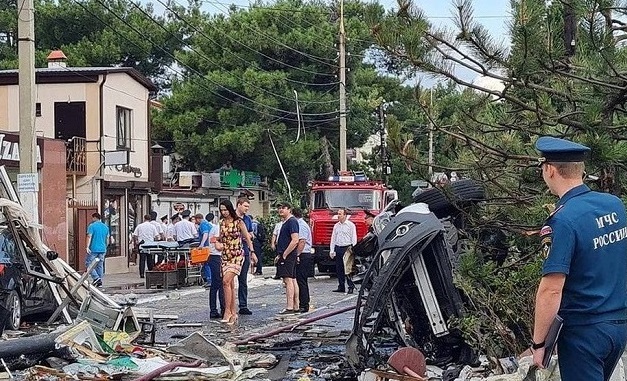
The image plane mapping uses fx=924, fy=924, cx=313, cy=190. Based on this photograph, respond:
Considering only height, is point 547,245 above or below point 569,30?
below

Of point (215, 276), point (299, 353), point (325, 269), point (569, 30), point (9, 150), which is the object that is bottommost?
point (325, 269)

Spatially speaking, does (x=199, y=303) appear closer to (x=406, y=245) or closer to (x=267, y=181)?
(x=406, y=245)

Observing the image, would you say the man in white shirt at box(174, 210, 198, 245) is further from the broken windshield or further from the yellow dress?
the yellow dress

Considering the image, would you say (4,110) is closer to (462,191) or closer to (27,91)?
(27,91)

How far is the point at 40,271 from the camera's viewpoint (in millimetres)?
12078

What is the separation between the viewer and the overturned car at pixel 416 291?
859cm

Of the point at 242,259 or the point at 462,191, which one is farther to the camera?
the point at 242,259

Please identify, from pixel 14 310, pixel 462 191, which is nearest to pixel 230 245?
pixel 14 310

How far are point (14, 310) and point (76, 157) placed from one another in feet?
52.4

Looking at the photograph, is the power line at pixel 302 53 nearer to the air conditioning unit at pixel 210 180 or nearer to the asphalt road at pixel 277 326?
the air conditioning unit at pixel 210 180

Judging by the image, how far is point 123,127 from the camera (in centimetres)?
3034

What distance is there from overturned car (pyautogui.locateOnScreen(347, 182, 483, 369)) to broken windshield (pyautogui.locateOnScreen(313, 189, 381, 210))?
55.5 ft

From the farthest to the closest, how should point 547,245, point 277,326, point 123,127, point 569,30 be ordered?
1. point 123,127
2. point 277,326
3. point 569,30
4. point 547,245

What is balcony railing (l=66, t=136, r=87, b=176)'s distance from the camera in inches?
1070
